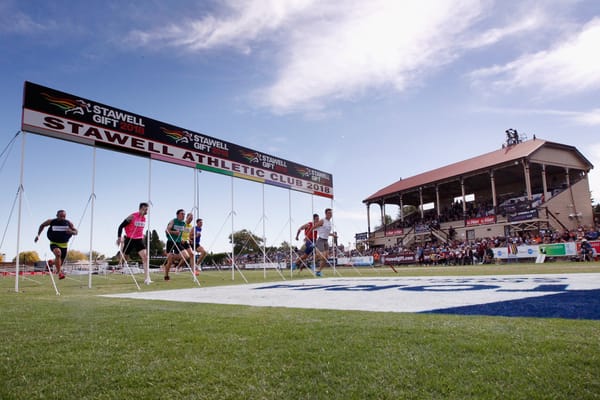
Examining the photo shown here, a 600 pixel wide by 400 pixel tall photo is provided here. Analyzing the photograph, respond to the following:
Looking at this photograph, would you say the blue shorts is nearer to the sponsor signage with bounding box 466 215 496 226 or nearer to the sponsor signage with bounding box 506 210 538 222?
the sponsor signage with bounding box 506 210 538 222

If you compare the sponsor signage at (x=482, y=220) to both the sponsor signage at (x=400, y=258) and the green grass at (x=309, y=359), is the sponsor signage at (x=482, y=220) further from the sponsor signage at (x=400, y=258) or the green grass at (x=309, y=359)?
the green grass at (x=309, y=359)

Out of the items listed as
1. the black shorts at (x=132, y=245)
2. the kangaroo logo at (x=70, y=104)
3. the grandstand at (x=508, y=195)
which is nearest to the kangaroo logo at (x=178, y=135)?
the kangaroo logo at (x=70, y=104)

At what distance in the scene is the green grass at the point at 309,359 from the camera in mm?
1521

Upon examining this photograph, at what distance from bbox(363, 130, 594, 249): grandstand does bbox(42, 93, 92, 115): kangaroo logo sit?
27186 millimetres

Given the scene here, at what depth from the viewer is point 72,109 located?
29.4 feet

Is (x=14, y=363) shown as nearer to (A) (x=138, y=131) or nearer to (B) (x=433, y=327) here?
(B) (x=433, y=327)

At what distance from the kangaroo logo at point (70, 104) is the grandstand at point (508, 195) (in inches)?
1070

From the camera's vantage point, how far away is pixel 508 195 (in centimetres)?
3356

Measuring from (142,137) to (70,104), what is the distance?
1.97 m

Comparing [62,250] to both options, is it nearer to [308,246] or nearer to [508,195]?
[308,246]

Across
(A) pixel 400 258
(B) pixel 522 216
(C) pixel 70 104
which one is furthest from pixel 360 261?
(C) pixel 70 104

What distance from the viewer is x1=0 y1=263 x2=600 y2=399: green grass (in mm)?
1521

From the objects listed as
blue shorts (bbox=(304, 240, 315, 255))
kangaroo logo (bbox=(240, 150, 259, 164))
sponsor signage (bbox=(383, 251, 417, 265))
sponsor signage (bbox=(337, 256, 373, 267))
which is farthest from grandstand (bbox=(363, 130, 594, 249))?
kangaroo logo (bbox=(240, 150, 259, 164))

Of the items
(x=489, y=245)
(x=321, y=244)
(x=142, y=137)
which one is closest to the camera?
(x=142, y=137)
